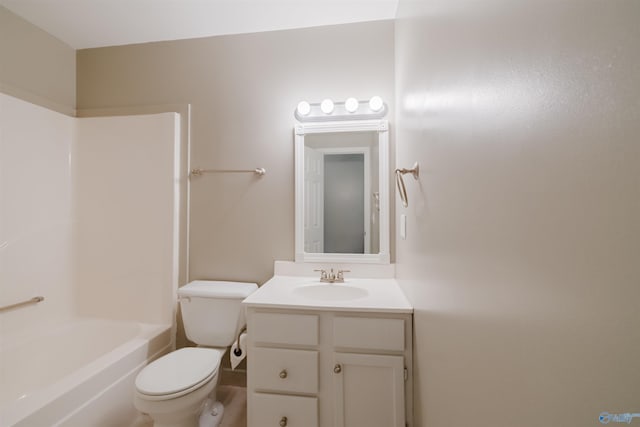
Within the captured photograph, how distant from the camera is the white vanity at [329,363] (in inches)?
47.0

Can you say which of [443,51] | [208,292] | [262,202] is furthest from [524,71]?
[208,292]

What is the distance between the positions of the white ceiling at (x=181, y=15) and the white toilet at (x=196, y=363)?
68.5 inches

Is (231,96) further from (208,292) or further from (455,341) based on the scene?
(455,341)

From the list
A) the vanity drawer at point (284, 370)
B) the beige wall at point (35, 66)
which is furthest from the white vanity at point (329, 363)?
the beige wall at point (35, 66)

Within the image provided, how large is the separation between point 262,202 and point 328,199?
46 cm

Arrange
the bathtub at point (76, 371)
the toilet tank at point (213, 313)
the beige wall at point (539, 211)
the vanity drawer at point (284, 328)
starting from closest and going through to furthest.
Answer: the beige wall at point (539, 211) → the bathtub at point (76, 371) → the vanity drawer at point (284, 328) → the toilet tank at point (213, 313)

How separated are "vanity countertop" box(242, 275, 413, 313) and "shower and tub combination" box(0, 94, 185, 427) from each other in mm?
852

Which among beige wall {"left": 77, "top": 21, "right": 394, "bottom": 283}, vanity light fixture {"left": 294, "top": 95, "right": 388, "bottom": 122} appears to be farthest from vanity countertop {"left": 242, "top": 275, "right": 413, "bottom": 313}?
vanity light fixture {"left": 294, "top": 95, "right": 388, "bottom": 122}

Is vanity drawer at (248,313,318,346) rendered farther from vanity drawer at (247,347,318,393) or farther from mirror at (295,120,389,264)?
mirror at (295,120,389,264)

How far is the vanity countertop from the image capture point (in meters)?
1.22

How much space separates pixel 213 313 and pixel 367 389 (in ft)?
3.27

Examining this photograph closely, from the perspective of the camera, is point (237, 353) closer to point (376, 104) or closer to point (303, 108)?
point (303, 108)

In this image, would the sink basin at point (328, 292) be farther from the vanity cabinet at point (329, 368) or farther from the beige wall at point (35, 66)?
the beige wall at point (35, 66)

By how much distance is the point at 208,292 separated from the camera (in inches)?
64.0
